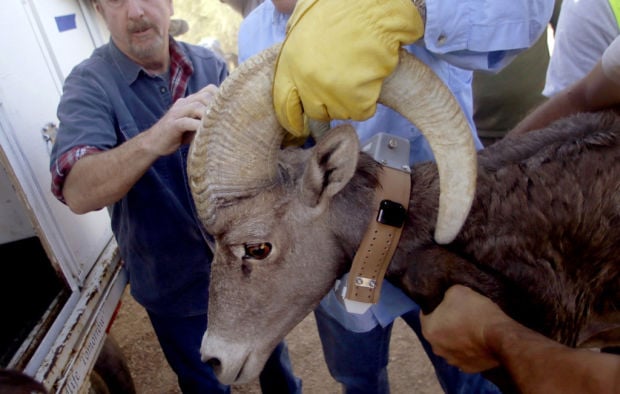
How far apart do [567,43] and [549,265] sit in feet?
5.38

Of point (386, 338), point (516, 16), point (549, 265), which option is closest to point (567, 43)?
point (516, 16)

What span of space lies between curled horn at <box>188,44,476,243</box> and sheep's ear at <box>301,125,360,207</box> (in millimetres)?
196

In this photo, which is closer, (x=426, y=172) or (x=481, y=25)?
(x=481, y=25)

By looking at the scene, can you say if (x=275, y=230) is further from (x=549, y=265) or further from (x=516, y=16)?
(x=516, y=16)

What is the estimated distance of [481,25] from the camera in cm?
223

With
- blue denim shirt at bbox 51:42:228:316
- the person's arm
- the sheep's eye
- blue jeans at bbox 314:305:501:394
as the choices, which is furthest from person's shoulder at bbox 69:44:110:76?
the person's arm

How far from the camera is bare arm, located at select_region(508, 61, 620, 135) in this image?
2.43 meters

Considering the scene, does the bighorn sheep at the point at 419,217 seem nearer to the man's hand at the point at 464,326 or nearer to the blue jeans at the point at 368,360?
the man's hand at the point at 464,326

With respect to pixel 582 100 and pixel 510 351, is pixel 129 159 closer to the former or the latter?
pixel 510 351

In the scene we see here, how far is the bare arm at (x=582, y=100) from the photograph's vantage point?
2428mm

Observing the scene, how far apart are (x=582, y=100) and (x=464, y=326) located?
1412mm

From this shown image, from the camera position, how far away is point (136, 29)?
3318 mm

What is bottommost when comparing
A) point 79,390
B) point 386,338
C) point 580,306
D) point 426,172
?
point 386,338

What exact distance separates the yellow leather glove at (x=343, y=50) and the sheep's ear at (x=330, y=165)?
10.4 inches
